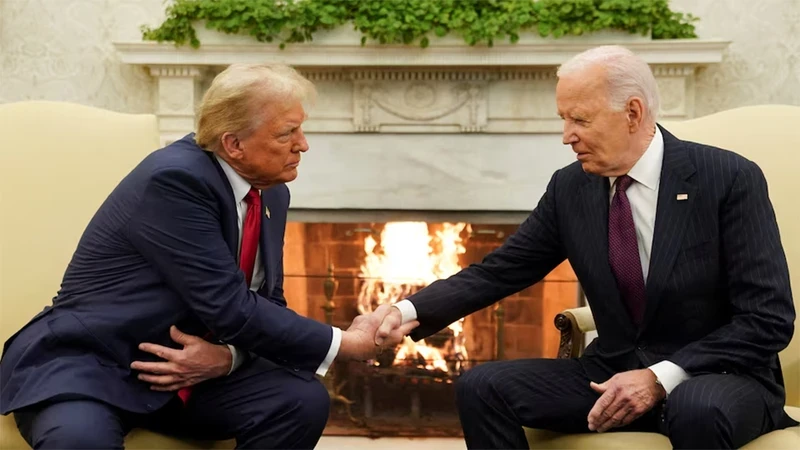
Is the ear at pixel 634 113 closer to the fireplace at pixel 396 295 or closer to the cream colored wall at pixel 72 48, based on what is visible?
the fireplace at pixel 396 295

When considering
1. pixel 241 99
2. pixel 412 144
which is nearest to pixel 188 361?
pixel 241 99

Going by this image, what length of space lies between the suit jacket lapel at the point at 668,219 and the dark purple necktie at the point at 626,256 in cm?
4

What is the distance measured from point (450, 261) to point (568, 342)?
1.72m

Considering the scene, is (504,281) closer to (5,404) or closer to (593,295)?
(593,295)

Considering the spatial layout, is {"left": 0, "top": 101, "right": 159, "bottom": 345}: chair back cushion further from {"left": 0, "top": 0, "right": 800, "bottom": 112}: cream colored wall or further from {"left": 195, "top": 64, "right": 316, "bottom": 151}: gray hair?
{"left": 0, "top": 0, "right": 800, "bottom": 112}: cream colored wall

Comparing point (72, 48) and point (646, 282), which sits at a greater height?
point (72, 48)

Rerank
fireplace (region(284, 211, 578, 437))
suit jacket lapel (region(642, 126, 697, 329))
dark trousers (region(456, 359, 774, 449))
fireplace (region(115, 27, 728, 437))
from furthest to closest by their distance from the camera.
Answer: fireplace (region(284, 211, 578, 437)) → fireplace (region(115, 27, 728, 437)) → suit jacket lapel (region(642, 126, 697, 329)) → dark trousers (region(456, 359, 774, 449))

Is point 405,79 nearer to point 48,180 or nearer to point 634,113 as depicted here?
point 48,180

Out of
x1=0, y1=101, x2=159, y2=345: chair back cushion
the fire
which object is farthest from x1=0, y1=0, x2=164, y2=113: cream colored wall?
x1=0, y1=101, x2=159, y2=345: chair back cushion

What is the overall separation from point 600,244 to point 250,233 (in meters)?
0.80

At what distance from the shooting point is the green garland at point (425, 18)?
146 inches

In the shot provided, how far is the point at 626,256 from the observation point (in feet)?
7.27

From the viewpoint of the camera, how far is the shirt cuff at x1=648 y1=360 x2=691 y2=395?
2062 mm

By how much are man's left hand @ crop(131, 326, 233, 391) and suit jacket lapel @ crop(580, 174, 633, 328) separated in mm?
859
